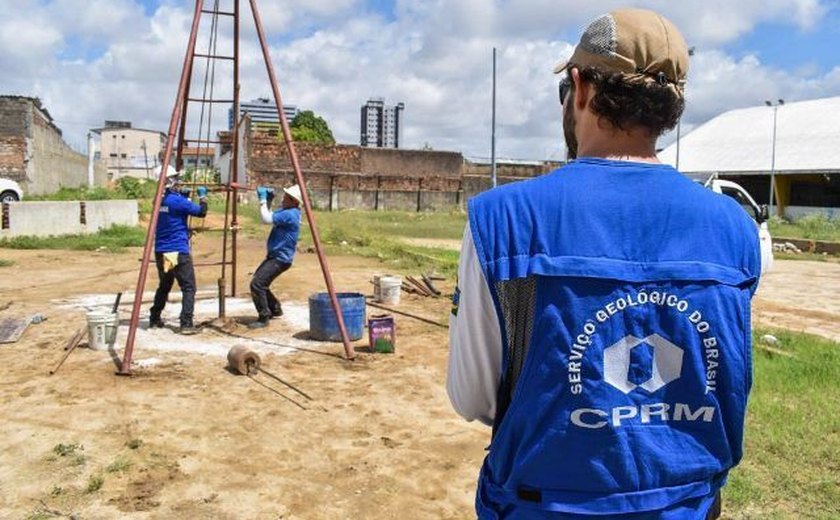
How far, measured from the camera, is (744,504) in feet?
13.3

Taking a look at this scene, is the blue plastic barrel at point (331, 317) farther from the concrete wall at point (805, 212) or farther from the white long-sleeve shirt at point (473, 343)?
the concrete wall at point (805, 212)

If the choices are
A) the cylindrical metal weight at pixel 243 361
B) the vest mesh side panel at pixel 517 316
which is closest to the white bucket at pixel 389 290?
the cylindrical metal weight at pixel 243 361

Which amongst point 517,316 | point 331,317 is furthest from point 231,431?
point 517,316

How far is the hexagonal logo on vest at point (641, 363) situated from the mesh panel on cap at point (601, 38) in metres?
0.56

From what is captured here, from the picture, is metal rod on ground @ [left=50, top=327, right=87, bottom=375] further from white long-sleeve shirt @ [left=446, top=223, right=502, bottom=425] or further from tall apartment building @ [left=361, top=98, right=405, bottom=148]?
tall apartment building @ [left=361, top=98, right=405, bottom=148]

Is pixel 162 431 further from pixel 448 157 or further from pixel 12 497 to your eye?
pixel 448 157

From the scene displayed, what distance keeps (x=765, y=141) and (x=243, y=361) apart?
122 feet

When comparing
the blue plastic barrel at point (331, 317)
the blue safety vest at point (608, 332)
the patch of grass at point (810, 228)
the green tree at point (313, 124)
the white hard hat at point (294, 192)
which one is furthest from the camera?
the green tree at point (313, 124)

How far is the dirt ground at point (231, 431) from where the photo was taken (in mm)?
4066

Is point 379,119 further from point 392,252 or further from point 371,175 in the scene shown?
point 392,252

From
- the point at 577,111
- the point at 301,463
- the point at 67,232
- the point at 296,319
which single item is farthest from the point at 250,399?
the point at 67,232

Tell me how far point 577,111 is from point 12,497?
391 cm

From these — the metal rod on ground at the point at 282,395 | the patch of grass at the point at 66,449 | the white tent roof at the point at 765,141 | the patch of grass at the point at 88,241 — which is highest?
the white tent roof at the point at 765,141

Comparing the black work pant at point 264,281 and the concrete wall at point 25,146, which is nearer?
the black work pant at point 264,281
